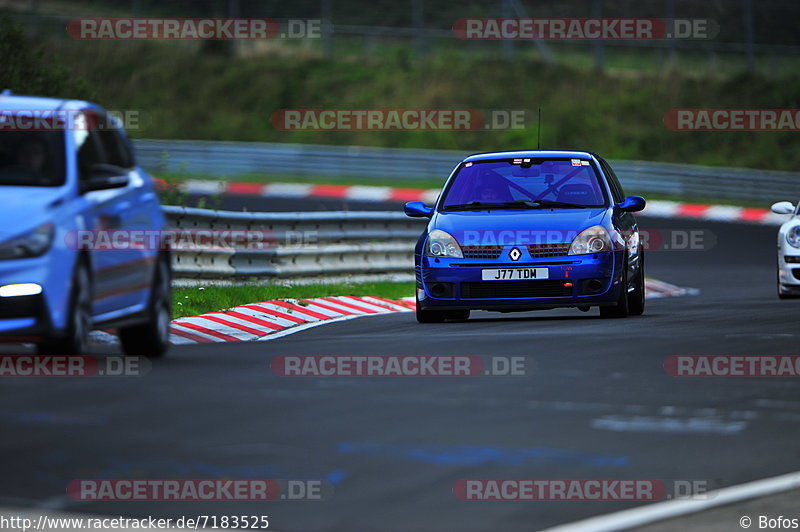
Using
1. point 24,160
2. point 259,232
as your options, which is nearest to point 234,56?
point 259,232

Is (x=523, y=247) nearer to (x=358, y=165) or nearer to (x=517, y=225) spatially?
(x=517, y=225)

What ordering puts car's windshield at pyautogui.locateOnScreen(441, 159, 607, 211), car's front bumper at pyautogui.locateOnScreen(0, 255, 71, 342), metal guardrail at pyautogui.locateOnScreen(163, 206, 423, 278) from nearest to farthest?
car's front bumper at pyautogui.locateOnScreen(0, 255, 71, 342)
car's windshield at pyautogui.locateOnScreen(441, 159, 607, 211)
metal guardrail at pyautogui.locateOnScreen(163, 206, 423, 278)

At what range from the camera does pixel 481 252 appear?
14.4m

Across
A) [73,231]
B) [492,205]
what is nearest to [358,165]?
[492,205]

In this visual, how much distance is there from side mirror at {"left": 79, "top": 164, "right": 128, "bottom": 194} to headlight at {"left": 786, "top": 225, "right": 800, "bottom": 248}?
9.69m

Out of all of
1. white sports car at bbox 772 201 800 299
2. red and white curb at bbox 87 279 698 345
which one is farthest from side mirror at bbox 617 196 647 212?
red and white curb at bbox 87 279 698 345

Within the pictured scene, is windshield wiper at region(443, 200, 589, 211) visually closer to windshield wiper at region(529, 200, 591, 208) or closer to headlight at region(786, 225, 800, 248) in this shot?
windshield wiper at region(529, 200, 591, 208)

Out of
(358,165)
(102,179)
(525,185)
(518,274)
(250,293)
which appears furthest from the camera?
(358,165)

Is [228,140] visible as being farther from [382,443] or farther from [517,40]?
[382,443]

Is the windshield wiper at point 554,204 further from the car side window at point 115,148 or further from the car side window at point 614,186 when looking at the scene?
the car side window at point 115,148

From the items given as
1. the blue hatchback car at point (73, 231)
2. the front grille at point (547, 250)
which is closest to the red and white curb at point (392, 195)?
the front grille at point (547, 250)

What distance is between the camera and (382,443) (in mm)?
7609

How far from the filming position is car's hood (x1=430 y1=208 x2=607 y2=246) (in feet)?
47.2

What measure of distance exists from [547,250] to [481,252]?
58 cm
